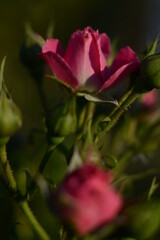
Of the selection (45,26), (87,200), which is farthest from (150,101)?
(45,26)

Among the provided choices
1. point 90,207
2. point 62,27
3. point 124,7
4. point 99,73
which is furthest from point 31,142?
point 124,7

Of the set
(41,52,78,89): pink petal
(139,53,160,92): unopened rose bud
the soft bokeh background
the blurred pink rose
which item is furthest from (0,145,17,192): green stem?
the blurred pink rose

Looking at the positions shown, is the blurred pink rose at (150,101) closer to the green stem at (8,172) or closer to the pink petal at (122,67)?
the pink petal at (122,67)

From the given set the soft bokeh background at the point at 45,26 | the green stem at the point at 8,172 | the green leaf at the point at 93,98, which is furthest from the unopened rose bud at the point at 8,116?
the soft bokeh background at the point at 45,26

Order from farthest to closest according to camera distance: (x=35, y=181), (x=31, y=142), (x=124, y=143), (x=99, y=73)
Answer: (x=124, y=143) < (x=31, y=142) < (x=99, y=73) < (x=35, y=181)

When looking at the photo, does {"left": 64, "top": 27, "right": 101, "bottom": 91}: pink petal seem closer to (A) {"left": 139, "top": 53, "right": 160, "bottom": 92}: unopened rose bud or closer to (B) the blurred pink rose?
(A) {"left": 139, "top": 53, "right": 160, "bottom": 92}: unopened rose bud

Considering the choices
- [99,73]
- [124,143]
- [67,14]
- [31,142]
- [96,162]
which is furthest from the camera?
[67,14]

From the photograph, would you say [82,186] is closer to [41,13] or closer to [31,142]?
A: [31,142]
